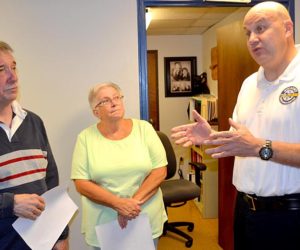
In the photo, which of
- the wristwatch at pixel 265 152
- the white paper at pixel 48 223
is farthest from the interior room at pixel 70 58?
the wristwatch at pixel 265 152

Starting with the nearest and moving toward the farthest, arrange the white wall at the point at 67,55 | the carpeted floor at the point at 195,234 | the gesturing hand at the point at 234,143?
the gesturing hand at the point at 234,143 < the white wall at the point at 67,55 < the carpeted floor at the point at 195,234

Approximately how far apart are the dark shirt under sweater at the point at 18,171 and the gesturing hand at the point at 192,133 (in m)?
0.64

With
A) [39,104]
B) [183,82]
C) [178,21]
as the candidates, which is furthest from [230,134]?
[183,82]

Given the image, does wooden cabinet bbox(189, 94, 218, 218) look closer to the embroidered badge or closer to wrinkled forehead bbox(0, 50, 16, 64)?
the embroidered badge

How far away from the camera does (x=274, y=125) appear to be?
1.52 metres

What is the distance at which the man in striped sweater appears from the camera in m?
1.39

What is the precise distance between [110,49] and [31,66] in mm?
549

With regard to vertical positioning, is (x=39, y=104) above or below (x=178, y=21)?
below

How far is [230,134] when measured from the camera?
129 cm

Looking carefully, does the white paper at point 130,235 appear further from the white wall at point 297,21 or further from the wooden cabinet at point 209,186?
the wooden cabinet at point 209,186

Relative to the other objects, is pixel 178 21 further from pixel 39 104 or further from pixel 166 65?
pixel 39 104

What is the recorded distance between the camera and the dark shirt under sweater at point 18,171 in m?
1.41

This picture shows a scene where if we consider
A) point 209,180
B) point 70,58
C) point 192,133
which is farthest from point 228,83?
point 192,133

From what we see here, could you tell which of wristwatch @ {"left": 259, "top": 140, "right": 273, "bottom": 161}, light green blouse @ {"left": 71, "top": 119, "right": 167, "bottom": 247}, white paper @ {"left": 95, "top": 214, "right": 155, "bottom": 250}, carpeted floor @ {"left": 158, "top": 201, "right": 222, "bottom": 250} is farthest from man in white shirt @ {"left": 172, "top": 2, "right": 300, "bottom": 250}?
carpeted floor @ {"left": 158, "top": 201, "right": 222, "bottom": 250}
